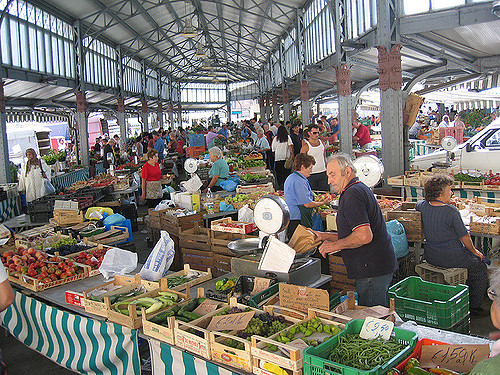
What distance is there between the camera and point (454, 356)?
2557mm

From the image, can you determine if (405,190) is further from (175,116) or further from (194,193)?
(175,116)

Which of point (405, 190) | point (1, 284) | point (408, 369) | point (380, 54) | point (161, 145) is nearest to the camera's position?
point (408, 369)

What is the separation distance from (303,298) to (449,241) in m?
2.21

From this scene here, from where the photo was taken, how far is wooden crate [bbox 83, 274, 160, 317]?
378 centimetres

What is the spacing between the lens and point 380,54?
8.77m

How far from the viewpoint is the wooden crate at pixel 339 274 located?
16.6 feet

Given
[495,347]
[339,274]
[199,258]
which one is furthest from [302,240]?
[199,258]

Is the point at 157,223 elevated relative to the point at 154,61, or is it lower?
lower

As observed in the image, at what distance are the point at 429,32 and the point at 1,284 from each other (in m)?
8.54

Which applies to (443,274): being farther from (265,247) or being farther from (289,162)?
(289,162)

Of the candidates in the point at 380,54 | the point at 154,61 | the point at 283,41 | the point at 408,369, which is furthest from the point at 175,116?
the point at 408,369

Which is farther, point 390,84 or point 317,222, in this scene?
point 390,84

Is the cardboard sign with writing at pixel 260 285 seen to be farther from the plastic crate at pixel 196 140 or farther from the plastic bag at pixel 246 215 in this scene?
the plastic crate at pixel 196 140

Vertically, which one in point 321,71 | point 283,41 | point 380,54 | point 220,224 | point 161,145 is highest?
point 283,41
